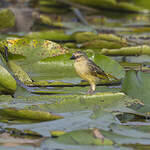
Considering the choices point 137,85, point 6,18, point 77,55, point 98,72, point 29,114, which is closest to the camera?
point 29,114

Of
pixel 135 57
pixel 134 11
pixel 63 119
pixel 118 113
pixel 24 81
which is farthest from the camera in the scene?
pixel 134 11

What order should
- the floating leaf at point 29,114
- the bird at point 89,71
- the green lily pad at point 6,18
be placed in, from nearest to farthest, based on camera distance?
the floating leaf at point 29,114 < the bird at point 89,71 < the green lily pad at point 6,18

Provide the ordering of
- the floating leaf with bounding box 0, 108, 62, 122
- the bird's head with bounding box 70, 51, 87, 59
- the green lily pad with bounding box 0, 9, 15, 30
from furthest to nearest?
the green lily pad with bounding box 0, 9, 15, 30, the bird's head with bounding box 70, 51, 87, 59, the floating leaf with bounding box 0, 108, 62, 122

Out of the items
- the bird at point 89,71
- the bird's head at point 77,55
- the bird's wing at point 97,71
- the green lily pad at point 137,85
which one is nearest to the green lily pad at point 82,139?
the green lily pad at point 137,85

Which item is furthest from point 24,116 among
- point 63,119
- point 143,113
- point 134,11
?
point 134,11

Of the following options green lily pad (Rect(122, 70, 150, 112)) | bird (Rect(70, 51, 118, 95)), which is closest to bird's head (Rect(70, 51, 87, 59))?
bird (Rect(70, 51, 118, 95))

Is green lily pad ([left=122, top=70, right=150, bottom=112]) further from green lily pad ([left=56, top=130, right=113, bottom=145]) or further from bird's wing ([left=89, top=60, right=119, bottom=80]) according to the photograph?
green lily pad ([left=56, top=130, right=113, bottom=145])

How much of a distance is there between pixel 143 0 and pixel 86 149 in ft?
28.7

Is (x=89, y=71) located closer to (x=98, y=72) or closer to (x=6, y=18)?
(x=98, y=72)

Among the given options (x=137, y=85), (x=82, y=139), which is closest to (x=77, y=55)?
(x=137, y=85)

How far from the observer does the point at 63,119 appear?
2400 mm

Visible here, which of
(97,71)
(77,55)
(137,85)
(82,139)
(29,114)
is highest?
(77,55)

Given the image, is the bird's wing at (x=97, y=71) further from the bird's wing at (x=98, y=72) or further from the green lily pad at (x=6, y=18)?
the green lily pad at (x=6, y=18)

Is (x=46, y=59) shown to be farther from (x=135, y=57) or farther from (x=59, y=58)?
(x=135, y=57)
